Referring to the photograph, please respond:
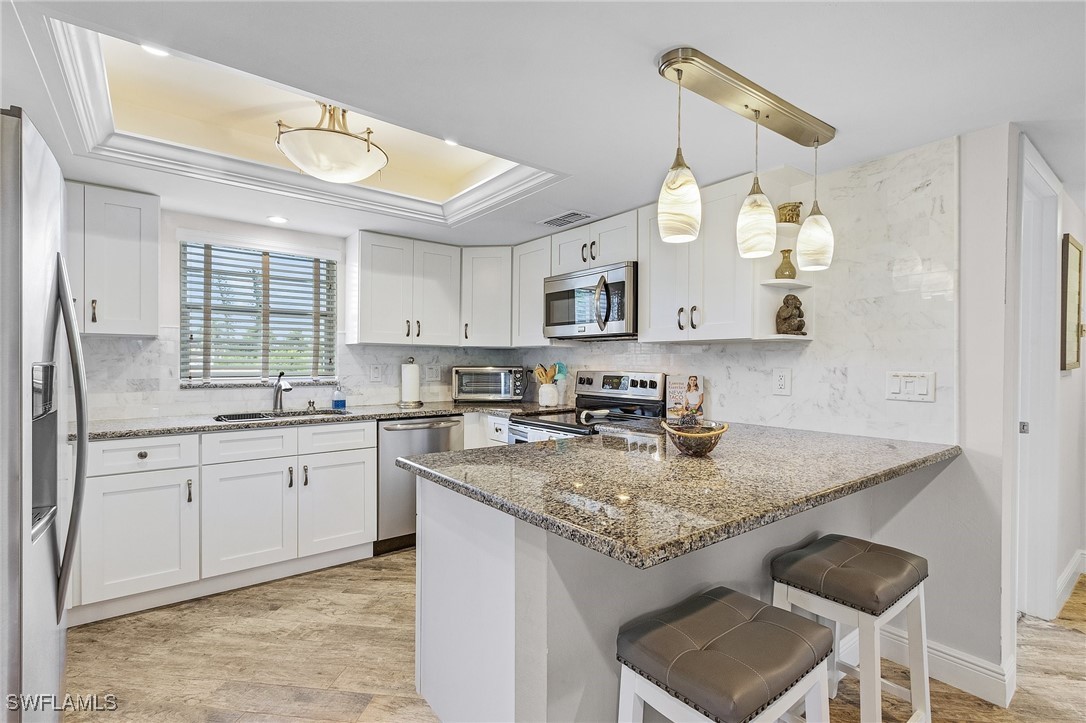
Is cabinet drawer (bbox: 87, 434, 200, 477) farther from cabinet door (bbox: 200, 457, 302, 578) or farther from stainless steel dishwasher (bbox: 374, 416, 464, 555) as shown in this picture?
stainless steel dishwasher (bbox: 374, 416, 464, 555)

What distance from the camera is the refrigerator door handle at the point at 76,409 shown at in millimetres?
1273

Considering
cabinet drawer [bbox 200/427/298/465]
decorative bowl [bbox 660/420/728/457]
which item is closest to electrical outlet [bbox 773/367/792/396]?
decorative bowl [bbox 660/420/728/457]

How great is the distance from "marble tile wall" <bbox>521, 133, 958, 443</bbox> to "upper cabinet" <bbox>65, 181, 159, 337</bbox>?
3.24m

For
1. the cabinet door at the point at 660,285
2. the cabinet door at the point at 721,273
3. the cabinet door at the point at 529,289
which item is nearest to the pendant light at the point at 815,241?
the cabinet door at the point at 721,273

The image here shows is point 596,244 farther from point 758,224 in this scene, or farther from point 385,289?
point 758,224

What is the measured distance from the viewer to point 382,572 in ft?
10.3

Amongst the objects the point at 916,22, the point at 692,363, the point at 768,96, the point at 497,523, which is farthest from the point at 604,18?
the point at 692,363

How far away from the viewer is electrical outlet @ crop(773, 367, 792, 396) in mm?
2607

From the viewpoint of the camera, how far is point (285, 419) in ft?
9.87

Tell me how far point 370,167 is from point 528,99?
0.88m

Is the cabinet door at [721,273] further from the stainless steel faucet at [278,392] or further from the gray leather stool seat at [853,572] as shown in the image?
the stainless steel faucet at [278,392]

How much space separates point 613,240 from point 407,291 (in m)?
1.54

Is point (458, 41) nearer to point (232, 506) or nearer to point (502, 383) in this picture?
point (232, 506)

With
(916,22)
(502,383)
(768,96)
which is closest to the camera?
(916,22)
